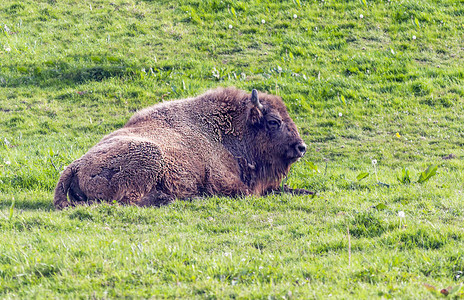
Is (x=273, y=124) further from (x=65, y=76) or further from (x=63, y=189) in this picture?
(x=65, y=76)

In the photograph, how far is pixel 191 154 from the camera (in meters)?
7.66

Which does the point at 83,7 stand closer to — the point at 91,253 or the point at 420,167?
the point at 420,167

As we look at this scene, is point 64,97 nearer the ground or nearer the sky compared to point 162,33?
nearer the ground

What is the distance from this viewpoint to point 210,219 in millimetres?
6543

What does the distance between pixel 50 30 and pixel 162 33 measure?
3669mm

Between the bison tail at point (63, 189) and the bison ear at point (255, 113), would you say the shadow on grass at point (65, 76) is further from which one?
the bison tail at point (63, 189)

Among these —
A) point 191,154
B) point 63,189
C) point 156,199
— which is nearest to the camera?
point 63,189

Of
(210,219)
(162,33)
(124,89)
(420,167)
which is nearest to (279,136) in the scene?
(210,219)

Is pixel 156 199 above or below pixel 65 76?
below

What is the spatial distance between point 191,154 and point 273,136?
151 centimetres

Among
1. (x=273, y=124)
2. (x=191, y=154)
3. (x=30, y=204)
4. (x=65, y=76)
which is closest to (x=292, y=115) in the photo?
(x=273, y=124)

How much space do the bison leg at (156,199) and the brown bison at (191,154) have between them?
0.6 inches

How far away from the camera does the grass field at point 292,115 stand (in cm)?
454

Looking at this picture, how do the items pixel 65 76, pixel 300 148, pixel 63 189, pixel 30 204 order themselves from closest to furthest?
pixel 63 189
pixel 30 204
pixel 300 148
pixel 65 76
